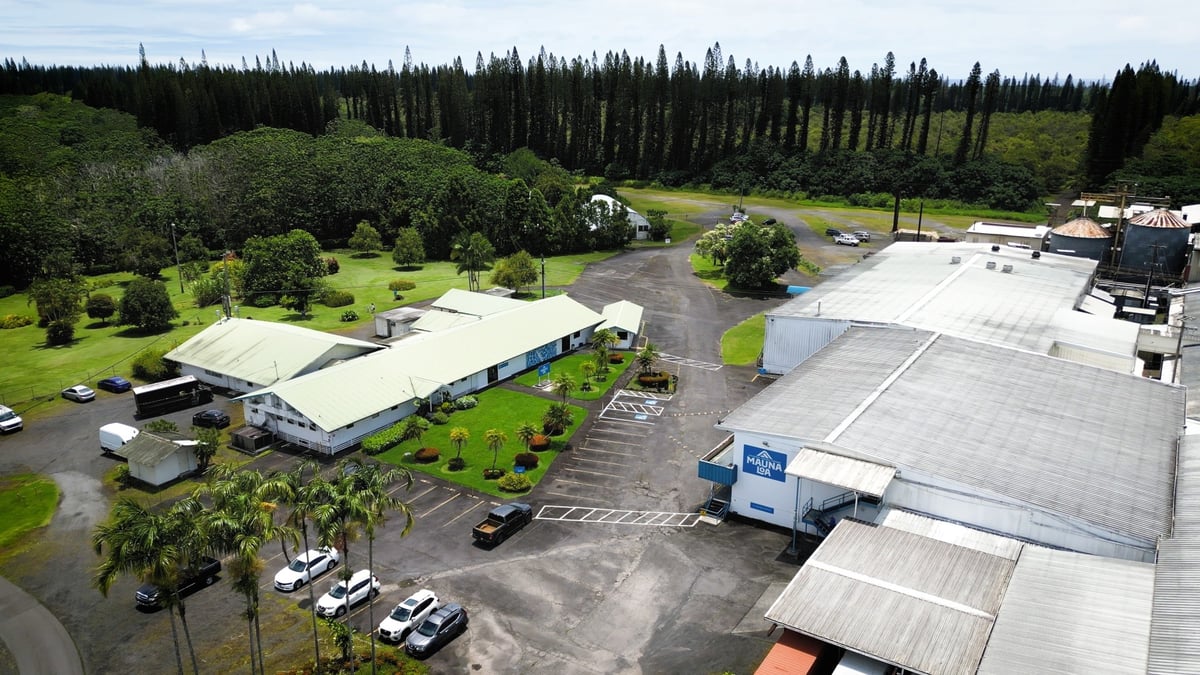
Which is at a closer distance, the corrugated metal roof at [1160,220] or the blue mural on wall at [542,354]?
the blue mural on wall at [542,354]

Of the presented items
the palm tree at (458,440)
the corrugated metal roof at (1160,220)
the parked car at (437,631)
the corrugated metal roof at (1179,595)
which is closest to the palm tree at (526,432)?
the palm tree at (458,440)

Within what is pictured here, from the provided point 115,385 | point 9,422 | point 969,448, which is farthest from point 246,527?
point 115,385

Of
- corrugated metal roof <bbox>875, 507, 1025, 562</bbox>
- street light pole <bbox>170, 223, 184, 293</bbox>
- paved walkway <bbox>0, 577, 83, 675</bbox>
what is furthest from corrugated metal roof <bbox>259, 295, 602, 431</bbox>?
street light pole <bbox>170, 223, 184, 293</bbox>

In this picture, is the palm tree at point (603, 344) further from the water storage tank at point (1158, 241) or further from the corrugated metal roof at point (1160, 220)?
the corrugated metal roof at point (1160, 220)

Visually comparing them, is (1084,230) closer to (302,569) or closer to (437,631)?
(437,631)

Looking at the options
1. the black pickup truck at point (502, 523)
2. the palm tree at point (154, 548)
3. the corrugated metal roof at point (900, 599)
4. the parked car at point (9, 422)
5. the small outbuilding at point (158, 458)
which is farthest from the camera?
the parked car at point (9, 422)

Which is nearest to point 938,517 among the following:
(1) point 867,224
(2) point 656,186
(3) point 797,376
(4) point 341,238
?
(3) point 797,376
